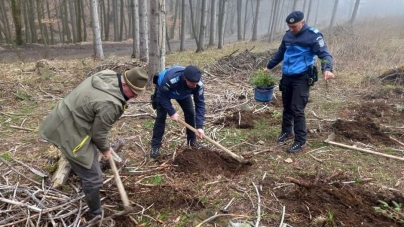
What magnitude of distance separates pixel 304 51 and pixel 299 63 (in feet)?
0.61

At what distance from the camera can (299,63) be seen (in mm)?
4480

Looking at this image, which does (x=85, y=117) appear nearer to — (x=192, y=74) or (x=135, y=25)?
(x=192, y=74)

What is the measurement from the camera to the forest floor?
3309mm

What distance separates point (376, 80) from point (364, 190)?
21.5 feet

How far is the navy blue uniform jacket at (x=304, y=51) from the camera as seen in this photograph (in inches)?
170

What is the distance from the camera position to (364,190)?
3740 mm


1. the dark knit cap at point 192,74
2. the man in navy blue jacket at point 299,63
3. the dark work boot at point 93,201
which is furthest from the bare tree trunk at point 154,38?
the dark work boot at point 93,201

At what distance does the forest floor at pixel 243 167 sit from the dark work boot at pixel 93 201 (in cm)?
15

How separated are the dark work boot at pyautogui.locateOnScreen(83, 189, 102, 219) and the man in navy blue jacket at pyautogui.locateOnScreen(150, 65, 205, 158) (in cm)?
140

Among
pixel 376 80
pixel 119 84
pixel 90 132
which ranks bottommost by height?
pixel 376 80

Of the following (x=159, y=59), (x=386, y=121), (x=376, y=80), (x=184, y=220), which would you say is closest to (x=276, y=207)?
(x=184, y=220)

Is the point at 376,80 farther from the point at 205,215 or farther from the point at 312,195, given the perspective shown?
the point at 205,215

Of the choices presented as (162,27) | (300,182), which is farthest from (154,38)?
(300,182)

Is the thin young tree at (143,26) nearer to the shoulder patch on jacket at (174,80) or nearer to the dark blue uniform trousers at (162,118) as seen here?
the dark blue uniform trousers at (162,118)
